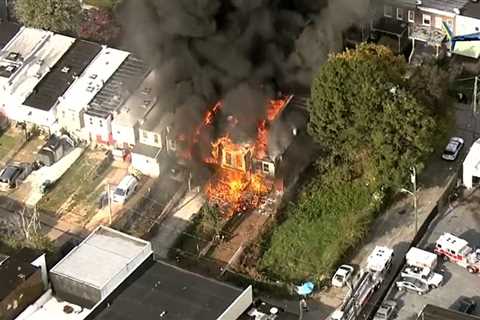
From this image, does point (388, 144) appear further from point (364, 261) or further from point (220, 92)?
point (220, 92)

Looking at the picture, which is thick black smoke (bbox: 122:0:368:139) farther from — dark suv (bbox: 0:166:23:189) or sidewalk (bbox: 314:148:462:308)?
dark suv (bbox: 0:166:23:189)

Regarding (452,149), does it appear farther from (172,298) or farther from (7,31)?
(7,31)

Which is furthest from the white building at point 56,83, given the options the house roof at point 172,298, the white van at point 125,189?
the house roof at point 172,298

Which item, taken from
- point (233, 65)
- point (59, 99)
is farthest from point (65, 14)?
point (233, 65)

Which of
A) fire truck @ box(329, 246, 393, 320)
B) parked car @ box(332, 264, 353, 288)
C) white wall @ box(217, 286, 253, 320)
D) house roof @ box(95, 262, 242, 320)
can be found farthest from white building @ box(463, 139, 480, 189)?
house roof @ box(95, 262, 242, 320)

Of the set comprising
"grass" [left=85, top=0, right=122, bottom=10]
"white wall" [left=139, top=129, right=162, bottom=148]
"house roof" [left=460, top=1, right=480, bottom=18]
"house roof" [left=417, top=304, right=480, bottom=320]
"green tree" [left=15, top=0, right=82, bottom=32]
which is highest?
"house roof" [left=460, top=1, right=480, bottom=18]

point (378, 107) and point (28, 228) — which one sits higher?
point (378, 107)

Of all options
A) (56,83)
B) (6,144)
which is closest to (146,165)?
(56,83)
